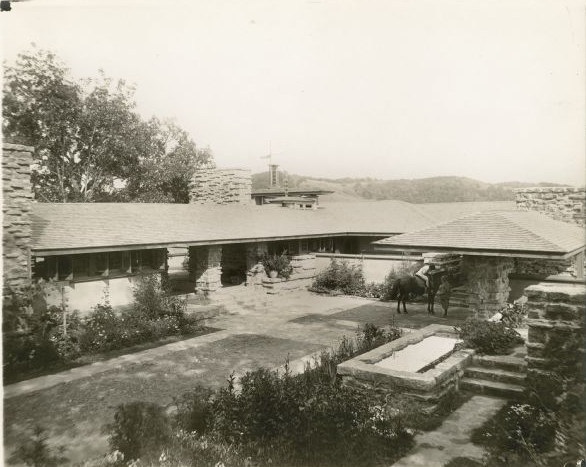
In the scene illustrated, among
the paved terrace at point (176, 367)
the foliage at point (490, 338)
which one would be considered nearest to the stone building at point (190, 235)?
the paved terrace at point (176, 367)

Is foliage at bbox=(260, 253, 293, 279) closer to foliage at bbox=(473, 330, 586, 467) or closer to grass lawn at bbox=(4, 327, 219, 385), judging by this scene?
grass lawn at bbox=(4, 327, 219, 385)

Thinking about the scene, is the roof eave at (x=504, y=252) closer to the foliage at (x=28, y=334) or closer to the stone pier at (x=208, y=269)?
the stone pier at (x=208, y=269)

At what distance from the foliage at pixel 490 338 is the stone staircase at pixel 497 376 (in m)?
0.23

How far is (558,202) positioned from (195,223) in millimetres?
13960

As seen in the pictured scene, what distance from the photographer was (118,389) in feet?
28.1

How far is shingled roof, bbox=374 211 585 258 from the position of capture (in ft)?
34.3

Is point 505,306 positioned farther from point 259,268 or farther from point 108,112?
point 108,112

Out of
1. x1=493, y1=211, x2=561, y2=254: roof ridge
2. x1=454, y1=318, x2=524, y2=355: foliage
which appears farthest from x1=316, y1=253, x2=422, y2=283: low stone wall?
x1=454, y1=318, x2=524, y2=355: foliage

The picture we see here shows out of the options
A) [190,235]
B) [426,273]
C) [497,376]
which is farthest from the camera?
[426,273]

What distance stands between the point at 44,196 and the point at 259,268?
20356 mm

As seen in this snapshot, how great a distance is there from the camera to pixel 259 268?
63.1 feet

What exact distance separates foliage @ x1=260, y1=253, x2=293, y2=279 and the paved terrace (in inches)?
111

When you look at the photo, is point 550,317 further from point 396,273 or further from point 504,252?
point 396,273

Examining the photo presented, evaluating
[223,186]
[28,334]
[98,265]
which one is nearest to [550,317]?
[28,334]
